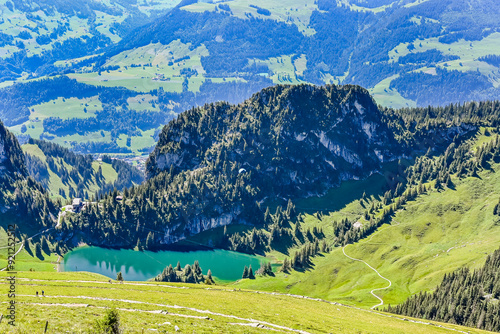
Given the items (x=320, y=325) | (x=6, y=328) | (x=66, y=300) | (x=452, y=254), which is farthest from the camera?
(x=452, y=254)

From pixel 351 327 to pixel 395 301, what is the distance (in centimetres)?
10567

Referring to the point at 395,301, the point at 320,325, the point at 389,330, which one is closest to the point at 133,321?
the point at 320,325

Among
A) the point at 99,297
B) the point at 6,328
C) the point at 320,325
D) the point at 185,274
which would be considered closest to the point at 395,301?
the point at 185,274

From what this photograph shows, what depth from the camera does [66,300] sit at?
62.0m

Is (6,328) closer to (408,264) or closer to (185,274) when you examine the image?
(185,274)

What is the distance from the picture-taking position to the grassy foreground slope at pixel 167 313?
159 ft

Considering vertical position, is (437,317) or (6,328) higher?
(6,328)

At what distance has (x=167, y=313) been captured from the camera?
58.8m

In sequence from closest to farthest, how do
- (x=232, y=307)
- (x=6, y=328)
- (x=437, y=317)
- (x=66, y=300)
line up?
(x=6, y=328), (x=66, y=300), (x=232, y=307), (x=437, y=317)

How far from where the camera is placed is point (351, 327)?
70.1 m

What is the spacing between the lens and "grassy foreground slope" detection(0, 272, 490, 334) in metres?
48.4

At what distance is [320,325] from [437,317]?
8974 cm

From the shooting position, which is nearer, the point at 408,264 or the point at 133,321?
the point at 133,321

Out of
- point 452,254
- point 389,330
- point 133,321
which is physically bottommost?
point 452,254
